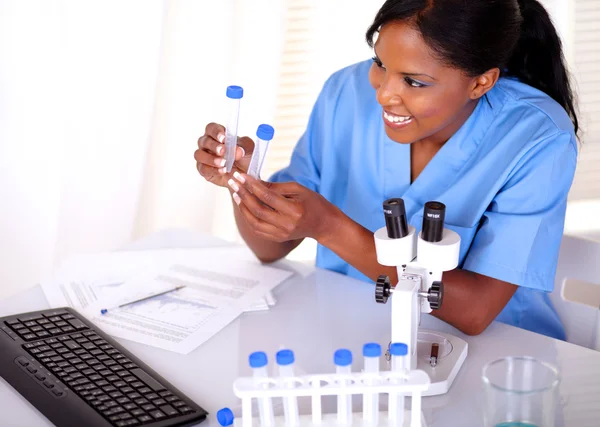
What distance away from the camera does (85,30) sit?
2404 millimetres

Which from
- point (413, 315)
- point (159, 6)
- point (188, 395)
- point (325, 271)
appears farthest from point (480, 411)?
point (159, 6)

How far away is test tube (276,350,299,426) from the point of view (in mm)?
991

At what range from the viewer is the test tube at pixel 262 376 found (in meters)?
0.99

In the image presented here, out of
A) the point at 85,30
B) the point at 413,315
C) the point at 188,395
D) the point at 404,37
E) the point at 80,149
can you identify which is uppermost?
the point at 85,30

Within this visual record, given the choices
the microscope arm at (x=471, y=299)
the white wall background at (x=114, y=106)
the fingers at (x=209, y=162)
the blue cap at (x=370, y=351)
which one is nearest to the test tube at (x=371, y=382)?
the blue cap at (x=370, y=351)

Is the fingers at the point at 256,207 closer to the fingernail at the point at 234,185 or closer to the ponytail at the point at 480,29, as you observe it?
the fingernail at the point at 234,185

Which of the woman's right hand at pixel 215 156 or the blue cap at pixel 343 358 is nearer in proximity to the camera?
the blue cap at pixel 343 358

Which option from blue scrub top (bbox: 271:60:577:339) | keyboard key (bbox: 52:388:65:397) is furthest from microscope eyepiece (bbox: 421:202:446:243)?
keyboard key (bbox: 52:388:65:397)

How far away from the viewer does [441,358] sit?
1261 millimetres

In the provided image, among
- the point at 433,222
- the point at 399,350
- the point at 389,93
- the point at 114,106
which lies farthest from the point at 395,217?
the point at 114,106

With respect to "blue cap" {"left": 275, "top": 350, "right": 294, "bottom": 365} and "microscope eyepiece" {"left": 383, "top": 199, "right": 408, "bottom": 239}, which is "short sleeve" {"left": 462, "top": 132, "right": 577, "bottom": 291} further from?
"blue cap" {"left": 275, "top": 350, "right": 294, "bottom": 365}

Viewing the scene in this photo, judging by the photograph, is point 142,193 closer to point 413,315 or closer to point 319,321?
point 319,321

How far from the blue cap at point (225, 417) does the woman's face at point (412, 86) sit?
0.66 metres

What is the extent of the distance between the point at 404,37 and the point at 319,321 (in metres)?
0.52
